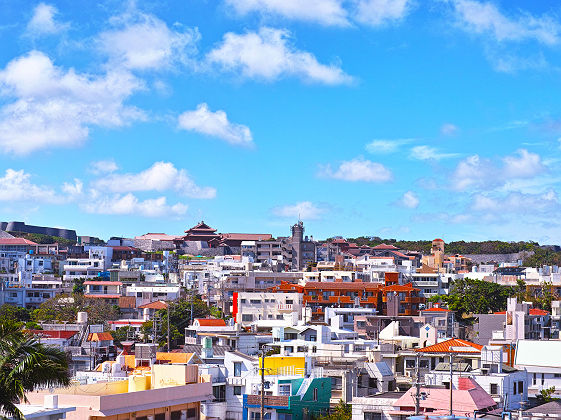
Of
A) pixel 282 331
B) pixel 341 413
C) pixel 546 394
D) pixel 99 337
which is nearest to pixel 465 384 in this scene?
pixel 341 413

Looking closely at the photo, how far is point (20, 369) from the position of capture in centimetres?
1916

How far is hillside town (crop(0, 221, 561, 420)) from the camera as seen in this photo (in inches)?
1443

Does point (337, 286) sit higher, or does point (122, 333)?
point (337, 286)

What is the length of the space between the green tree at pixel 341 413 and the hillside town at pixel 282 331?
3.8 inches

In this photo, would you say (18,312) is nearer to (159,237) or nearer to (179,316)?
(179,316)

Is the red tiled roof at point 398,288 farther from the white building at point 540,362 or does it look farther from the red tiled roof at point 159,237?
the red tiled roof at point 159,237

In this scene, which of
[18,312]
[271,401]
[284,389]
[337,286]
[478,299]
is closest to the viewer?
[271,401]

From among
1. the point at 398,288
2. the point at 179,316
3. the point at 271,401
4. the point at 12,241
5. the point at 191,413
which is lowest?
the point at 271,401

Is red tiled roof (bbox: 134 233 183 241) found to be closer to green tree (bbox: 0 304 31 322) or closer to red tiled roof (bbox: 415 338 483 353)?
green tree (bbox: 0 304 31 322)

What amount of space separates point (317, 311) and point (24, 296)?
3314 cm

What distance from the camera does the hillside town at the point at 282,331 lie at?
36656mm

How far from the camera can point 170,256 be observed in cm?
15225

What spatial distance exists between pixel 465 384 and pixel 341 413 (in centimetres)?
484

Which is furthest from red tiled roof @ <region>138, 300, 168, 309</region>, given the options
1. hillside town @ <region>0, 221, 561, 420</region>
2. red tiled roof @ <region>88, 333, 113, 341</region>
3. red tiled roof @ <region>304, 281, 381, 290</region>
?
red tiled roof @ <region>88, 333, 113, 341</region>
